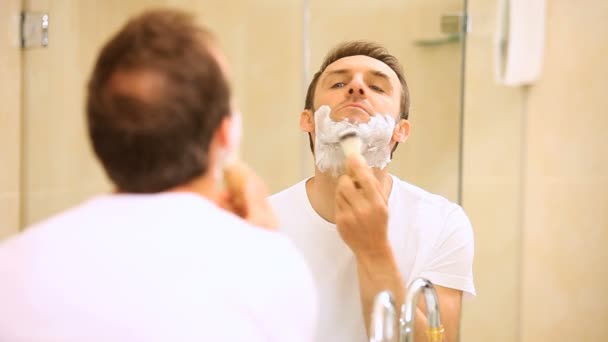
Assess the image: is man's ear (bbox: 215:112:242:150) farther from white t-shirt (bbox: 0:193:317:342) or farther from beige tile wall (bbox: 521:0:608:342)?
beige tile wall (bbox: 521:0:608:342)

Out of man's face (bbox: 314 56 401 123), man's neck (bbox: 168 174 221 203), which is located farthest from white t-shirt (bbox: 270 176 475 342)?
man's neck (bbox: 168 174 221 203)

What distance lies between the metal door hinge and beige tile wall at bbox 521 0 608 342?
1031mm

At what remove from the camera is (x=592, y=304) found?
4.86ft

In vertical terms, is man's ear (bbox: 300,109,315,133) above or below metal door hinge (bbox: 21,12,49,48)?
below

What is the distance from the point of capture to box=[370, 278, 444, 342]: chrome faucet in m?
0.87

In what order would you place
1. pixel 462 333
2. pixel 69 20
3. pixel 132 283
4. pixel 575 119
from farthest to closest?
pixel 575 119, pixel 462 333, pixel 69 20, pixel 132 283

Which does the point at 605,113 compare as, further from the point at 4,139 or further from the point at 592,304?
the point at 4,139

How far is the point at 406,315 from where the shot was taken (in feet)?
2.97

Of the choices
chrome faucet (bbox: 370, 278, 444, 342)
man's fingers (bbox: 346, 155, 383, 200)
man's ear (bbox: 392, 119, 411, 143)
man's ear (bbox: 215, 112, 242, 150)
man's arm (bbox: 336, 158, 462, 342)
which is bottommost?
chrome faucet (bbox: 370, 278, 444, 342)

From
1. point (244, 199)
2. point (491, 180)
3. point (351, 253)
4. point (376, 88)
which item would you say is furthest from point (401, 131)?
point (491, 180)

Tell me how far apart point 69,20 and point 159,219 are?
25.5 inches

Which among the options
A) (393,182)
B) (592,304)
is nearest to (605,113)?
(592,304)

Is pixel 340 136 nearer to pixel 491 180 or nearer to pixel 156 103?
pixel 156 103

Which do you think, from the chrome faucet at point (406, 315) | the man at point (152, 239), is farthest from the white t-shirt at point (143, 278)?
the chrome faucet at point (406, 315)
